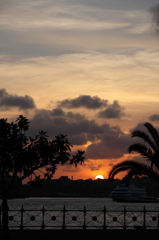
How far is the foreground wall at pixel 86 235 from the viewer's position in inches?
1117

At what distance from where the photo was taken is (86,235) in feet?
98.4

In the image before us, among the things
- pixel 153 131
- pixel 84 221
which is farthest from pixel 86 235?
pixel 153 131

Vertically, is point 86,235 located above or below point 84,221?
below

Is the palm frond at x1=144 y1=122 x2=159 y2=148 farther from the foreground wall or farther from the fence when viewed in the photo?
the foreground wall

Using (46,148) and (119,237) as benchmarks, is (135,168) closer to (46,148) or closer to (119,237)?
(119,237)

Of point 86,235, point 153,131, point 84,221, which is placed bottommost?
point 86,235

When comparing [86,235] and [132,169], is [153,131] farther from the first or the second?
[86,235]

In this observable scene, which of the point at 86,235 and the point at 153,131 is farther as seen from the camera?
the point at 153,131

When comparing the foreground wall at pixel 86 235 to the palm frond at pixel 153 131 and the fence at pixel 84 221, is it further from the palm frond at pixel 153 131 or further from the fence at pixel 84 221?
the palm frond at pixel 153 131

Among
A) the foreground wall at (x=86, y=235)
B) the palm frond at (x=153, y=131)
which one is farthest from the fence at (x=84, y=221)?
the palm frond at (x=153, y=131)

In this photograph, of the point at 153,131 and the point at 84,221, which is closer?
the point at 153,131

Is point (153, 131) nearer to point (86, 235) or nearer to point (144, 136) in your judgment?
point (144, 136)

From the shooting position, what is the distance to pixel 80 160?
27.0m

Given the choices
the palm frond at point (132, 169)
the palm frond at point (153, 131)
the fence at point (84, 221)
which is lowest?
the fence at point (84, 221)
